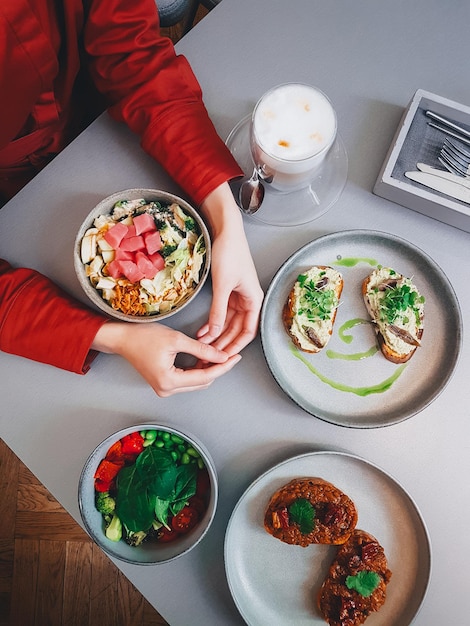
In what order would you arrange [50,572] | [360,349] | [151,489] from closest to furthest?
[151,489], [360,349], [50,572]

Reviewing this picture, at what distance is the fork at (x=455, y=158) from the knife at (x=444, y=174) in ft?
0.05

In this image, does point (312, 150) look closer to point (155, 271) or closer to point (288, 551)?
point (155, 271)

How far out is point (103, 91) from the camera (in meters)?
1.07

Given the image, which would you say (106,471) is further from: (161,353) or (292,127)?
(292,127)

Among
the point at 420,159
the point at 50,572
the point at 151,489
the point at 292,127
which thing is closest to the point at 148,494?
the point at 151,489

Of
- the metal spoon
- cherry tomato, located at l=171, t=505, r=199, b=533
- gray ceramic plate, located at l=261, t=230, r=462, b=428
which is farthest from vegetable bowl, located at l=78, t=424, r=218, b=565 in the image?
the metal spoon

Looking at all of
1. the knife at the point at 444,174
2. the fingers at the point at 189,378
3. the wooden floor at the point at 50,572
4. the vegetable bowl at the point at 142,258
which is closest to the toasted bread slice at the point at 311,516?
the fingers at the point at 189,378

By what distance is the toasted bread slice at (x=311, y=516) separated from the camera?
0.92m

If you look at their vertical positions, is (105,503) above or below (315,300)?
below

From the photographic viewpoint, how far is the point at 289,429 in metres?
1.00

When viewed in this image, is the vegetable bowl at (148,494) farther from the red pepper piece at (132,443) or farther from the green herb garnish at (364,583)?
the green herb garnish at (364,583)

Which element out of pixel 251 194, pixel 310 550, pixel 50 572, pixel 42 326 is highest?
pixel 251 194

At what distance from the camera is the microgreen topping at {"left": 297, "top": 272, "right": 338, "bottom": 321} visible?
38.3 inches

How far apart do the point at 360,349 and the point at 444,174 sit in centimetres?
37
